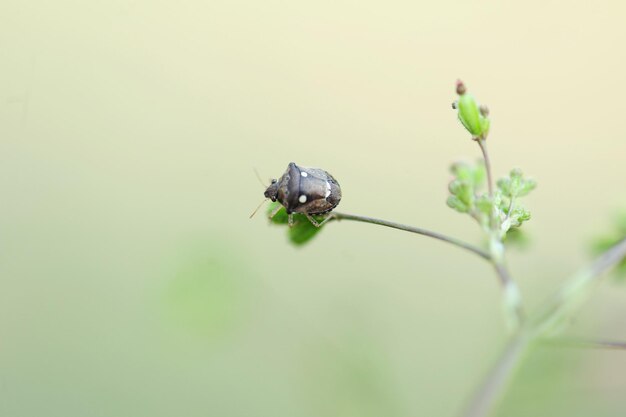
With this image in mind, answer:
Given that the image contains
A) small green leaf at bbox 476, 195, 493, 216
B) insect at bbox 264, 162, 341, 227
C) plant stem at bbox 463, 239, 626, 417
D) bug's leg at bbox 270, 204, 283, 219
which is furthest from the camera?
insect at bbox 264, 162, 341, 227

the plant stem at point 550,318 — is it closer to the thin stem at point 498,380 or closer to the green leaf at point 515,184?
the thin stem at point 498,380

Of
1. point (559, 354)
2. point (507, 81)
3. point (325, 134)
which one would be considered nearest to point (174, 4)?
point (325, 134)

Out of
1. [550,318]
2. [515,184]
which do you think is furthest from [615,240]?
[550,318]

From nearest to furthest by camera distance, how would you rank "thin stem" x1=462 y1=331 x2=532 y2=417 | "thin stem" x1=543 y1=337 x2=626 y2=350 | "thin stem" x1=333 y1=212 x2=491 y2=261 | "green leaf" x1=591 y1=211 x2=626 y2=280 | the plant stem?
"thin stem" x1=462 y1=331 x2=532 y2=417 < the plant stem < "thin stem" x1=543 y1=337 x2=626 y2=350 < "thin stem" x1=333 y1=212 x2=491 y2=261 < "green leaf" x1=591 y1=211 x2=626 y2=280

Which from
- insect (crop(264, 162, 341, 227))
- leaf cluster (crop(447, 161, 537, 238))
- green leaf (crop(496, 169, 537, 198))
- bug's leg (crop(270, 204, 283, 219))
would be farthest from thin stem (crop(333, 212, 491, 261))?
insect (crop(264, 162, 341, 227))

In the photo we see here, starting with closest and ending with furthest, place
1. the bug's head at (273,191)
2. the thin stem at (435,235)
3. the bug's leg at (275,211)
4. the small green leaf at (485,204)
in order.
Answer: the thin stem at (435,235)
the small green leaf at (485,204)
the bug's leg at (275,211)
the bug's head at (273,191)

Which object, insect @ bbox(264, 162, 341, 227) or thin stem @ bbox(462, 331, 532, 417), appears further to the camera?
insect @ bbox(264, 162, 341, 227)

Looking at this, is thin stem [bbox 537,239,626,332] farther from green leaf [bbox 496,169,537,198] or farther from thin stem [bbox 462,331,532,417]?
green leaf [bbox 496,169,537,198]

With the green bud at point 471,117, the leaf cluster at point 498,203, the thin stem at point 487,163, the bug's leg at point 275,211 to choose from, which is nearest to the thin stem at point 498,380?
the leaf cluster at point 498,203
